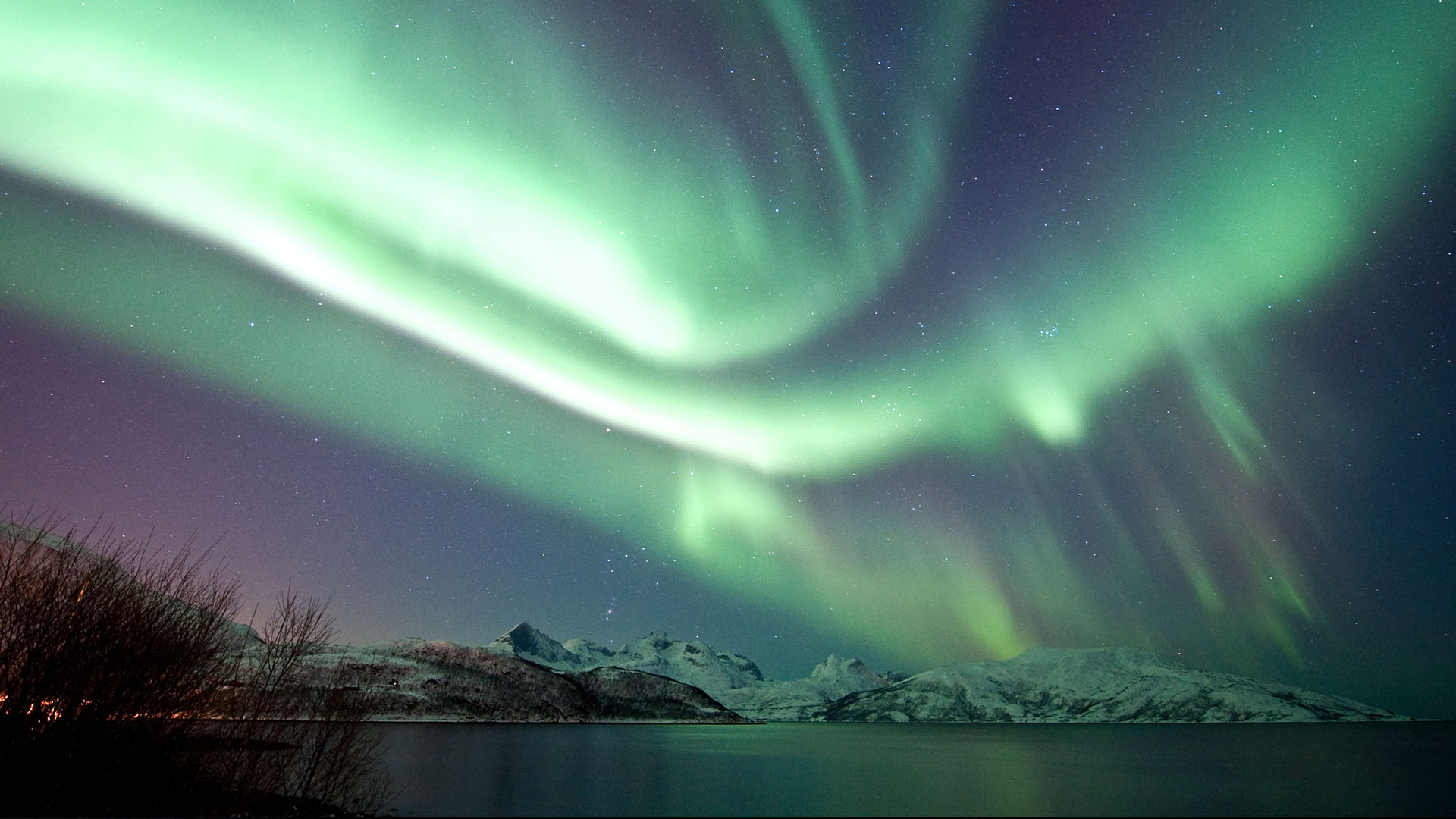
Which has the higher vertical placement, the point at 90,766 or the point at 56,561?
the point at 56,561

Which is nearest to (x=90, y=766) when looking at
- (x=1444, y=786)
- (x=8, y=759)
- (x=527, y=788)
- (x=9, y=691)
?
(x=8, y=759)

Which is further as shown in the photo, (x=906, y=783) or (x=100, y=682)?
(x=906, y=783)

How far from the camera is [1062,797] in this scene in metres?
55.5

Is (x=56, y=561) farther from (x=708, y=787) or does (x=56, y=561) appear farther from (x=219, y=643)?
(x=708, y=787)

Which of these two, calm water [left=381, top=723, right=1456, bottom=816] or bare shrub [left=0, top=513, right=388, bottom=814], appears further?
calm water [left=381, top=723, right=1456, bottom=816]

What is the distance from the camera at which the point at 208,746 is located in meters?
22.6

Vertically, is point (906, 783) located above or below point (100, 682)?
above

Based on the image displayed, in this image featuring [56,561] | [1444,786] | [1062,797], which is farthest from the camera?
[1444,786]

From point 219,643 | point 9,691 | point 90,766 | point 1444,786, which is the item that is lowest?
point 90,766

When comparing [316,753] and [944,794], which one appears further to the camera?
[944,794]

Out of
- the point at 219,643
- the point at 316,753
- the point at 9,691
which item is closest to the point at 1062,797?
the point at 316,753

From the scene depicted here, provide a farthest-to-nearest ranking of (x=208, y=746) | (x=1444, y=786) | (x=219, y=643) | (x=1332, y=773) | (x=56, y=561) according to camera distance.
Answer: (x=1332, y=773)
(x=1444, y=786)
(x=208, y=746)
(x=219, y=643)
(x=56, y=561)

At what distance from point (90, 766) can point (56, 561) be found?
4.84m

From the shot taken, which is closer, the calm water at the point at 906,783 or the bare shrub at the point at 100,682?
the bare shrub at the point at 100,682
